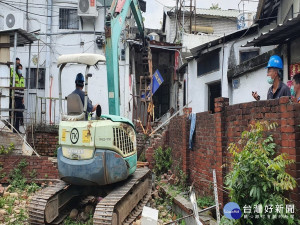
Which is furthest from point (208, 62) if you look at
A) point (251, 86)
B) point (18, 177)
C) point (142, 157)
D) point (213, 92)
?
point (18, 177)

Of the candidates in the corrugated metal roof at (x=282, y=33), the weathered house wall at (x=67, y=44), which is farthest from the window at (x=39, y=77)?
the corrugated metal roof at (x=282, y=33)

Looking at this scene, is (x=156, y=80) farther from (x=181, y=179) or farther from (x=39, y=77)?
(x=181, y=179)

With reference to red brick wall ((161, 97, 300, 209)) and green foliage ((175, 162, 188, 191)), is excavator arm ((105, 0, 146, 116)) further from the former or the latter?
green foliage ((175, 162, 188, 191))

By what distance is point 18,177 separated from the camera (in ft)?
25.3

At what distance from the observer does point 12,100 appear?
9.19m

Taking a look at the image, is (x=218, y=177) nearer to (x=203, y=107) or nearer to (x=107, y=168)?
(x=107, y=168)

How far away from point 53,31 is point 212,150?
10913 millimetres

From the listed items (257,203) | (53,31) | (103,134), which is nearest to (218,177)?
(257,203)

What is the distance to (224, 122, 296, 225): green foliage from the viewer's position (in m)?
3.07

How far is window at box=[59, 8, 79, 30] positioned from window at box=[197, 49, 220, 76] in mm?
5833

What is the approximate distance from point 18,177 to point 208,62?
8.09m

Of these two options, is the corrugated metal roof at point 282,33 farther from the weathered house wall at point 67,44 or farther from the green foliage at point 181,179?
the weathered house wall at point 67,44

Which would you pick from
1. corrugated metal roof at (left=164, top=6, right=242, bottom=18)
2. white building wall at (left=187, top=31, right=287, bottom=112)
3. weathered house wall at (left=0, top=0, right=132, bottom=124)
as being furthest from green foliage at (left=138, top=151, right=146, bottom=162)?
corrugated metal roof at (left=164, top=6, right=242, bottom=18)

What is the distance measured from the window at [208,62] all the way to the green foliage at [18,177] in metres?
7.55
